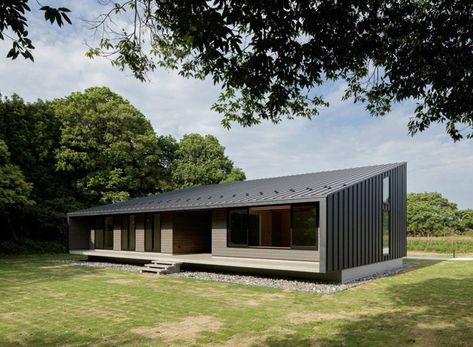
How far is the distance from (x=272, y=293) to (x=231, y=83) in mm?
6810

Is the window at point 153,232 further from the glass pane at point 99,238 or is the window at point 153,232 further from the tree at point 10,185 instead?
the tree at point 10,185

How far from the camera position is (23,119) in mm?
26469

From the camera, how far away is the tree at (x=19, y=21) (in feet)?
11.8

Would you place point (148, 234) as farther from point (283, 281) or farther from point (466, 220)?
point (466, 220)

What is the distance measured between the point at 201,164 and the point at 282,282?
27304 mm

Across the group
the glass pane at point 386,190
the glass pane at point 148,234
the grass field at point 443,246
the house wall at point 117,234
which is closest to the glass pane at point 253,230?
the glass pane at point 386,190

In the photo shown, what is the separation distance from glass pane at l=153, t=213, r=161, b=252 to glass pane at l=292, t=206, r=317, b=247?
744cm

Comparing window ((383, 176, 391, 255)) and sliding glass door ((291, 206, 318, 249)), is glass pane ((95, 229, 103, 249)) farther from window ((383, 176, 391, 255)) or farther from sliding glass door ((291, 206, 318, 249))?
window ((383, 176, 391, 255))

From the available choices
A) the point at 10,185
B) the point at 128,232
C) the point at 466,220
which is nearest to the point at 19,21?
the point at 128,232

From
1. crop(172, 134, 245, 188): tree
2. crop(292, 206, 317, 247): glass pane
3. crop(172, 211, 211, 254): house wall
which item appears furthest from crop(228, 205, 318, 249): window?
crop(172, 134, 245, 188): tree

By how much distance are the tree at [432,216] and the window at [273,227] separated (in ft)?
85.0

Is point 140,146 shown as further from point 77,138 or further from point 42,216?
point 42,216

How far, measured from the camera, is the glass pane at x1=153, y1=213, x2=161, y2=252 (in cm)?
1747

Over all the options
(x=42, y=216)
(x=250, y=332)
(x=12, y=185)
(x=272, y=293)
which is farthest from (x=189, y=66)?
(x=42, y=216)
